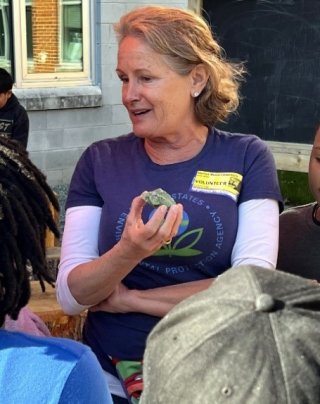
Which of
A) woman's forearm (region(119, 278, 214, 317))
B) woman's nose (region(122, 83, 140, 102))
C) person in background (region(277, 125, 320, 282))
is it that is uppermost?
woman's nose (region(122, 83, 140, 102))

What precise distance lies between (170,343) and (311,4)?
26.0ft

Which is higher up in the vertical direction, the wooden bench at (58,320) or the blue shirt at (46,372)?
the blue shirt at (46,372)

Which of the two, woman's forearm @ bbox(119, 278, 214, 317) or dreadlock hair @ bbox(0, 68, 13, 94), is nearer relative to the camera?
woman's forearm @ bbox(119, 278, 214, 317)

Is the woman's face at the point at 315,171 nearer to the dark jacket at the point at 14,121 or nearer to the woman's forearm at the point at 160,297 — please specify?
the woman's forearm at the point at 160,297

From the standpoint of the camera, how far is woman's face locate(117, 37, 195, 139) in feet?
6.89

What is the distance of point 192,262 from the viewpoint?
2.02 metres

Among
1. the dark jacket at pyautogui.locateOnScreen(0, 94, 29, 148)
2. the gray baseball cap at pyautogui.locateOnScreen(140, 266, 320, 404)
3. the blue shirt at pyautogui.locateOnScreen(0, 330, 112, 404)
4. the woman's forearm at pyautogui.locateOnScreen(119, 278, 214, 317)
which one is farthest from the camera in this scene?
the dark jacket at pyautogui.locateOnScreen(0, 94, 29, 148)

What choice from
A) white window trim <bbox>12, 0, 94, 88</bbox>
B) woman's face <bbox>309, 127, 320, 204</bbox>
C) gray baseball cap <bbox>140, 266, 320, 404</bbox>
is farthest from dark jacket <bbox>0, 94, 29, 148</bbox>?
gray baseball cap <bbox>140, 266, 320, 404</bbox>

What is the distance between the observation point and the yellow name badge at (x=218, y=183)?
6.72 feet

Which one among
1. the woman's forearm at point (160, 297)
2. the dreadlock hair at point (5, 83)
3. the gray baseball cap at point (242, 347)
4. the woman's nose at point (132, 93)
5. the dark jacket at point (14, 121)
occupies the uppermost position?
the woman's nose at point (132, 93)

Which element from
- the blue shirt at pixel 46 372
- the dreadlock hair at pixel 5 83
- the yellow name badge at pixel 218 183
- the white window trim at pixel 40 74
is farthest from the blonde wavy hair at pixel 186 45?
the white window trim at pixel 40 74

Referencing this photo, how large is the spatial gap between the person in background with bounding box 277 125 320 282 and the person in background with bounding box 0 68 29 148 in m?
4.34

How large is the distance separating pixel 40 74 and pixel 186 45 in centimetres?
573

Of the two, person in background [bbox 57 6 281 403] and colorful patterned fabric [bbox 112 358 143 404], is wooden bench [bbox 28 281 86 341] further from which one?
colorful patterned fabric [bbox 112 358 143 404]
